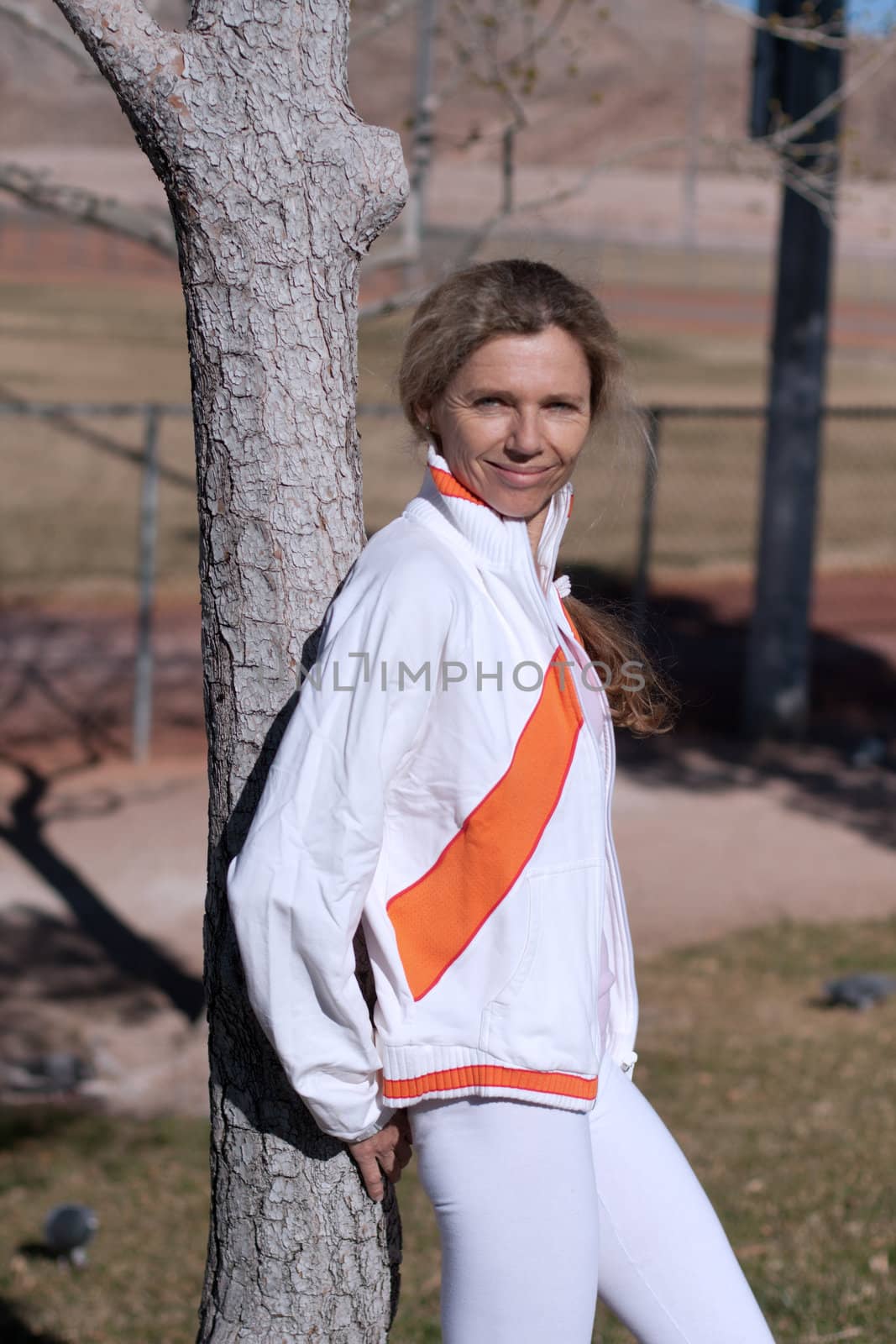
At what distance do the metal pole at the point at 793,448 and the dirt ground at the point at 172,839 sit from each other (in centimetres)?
38

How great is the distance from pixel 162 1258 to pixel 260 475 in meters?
2.87

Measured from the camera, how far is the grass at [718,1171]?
12.4 ft

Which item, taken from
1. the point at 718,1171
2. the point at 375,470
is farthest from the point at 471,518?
the point at 375,470

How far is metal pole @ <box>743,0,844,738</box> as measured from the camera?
858 centimetres

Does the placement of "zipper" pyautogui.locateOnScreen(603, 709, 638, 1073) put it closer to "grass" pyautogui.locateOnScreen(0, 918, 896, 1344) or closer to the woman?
the woman

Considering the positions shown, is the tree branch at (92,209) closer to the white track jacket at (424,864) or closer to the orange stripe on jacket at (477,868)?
the white track jacket at (424,864)

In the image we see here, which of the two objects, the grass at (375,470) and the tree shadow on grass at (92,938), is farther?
the grass at (375,470)

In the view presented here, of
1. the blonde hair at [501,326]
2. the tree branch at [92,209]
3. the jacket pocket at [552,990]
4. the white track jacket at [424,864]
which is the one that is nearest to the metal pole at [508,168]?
the tree branch at [92,209]

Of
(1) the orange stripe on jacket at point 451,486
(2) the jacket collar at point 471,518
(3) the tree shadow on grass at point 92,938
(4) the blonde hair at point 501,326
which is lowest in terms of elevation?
(3) the tree shadow on grass at point 92,938

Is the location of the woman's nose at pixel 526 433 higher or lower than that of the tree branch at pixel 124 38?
lower

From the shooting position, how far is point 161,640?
1117cm

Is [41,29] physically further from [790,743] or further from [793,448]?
[790,743]

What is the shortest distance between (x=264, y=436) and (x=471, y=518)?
352 millimetres

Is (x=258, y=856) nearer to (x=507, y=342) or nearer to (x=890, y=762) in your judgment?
(x=507, y=342)
